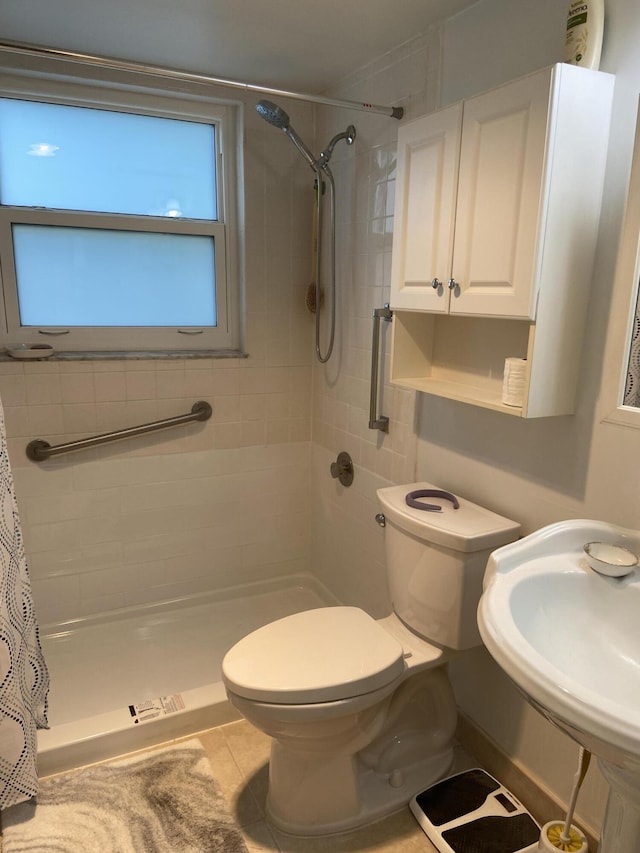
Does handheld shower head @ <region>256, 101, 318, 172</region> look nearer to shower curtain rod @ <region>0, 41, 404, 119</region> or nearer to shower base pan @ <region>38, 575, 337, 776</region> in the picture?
shower curtain rod @ <region>0, 41, 404, 119</region>

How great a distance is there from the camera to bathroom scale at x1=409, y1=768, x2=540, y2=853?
1.54 meters

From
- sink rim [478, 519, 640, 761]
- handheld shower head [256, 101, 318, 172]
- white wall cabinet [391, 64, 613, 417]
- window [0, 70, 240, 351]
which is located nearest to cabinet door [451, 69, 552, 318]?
white wall cabinet [391, 64, 613, 417]

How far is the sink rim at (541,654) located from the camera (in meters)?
0.79

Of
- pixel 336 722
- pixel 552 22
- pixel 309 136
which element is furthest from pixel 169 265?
pixel 336 722

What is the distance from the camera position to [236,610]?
2.62 meters

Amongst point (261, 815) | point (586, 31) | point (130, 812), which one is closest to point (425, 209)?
point (586, 31)

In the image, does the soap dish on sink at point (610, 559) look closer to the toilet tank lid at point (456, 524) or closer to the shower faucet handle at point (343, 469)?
the toilet tank lid at point (456, 524)

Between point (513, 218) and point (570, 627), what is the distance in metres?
0.90

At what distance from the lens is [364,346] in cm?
228

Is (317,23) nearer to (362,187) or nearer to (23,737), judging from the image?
(362,187)

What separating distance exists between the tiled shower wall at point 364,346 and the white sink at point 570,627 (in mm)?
795

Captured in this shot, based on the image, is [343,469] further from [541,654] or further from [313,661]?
[541,654]

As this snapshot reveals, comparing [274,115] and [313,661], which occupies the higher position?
A: [274,115]

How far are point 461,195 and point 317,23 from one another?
801mm
